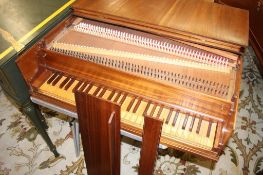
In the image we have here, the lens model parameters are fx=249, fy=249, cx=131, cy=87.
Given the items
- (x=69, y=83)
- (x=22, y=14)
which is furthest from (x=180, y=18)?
(x=22, y=14)

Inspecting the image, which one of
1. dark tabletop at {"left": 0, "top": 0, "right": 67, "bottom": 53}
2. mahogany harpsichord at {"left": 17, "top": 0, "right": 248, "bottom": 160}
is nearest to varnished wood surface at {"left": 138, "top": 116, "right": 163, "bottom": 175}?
mahogany harpsichord at {"left": 17, "top": 0, "right": 248, "bottom": 160}

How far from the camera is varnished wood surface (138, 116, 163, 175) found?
126 centimetres

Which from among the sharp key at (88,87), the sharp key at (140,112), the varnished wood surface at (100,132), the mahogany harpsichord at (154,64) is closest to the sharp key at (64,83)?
the mahogany harpsichord at (154,64)

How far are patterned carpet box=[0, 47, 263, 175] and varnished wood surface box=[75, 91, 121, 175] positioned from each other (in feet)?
2.30

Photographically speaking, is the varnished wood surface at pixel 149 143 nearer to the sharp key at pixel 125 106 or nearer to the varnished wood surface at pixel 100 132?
the varnished wood surface at pixel 100 132

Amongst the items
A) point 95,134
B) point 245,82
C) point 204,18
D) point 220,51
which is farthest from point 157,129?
point 245,82

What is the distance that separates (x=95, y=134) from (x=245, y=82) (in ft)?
8.29

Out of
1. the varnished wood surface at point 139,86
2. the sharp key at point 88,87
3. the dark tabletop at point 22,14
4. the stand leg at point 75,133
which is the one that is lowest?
the stand leg at point 75,133

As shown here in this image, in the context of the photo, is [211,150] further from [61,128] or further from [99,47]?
[61,128]

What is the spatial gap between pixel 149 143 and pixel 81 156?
4.49 feet

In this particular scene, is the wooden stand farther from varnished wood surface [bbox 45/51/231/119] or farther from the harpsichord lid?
the harpsichord lid

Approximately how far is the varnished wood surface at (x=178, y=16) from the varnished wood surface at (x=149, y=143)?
2.39 ft

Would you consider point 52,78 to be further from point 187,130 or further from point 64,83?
point 187,130

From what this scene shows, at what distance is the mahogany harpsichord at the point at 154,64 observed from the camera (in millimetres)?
1554
